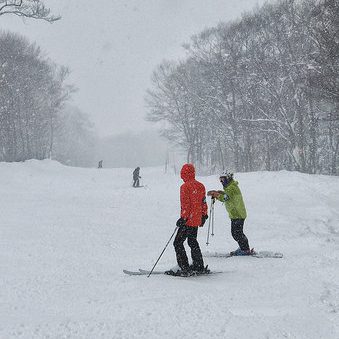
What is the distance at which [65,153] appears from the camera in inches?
2717

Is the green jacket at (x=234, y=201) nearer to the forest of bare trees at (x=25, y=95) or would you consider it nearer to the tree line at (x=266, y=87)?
the tree line at (x=266, y=87)

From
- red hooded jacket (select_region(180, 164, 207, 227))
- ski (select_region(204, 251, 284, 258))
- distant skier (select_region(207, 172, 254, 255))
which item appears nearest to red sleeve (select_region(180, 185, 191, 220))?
red hooded jacket (select_region(180, 164, 207, 227))

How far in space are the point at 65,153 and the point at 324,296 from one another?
66357mm

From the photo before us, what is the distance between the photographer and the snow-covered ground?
14.7 ft

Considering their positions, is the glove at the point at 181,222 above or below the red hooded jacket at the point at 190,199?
below

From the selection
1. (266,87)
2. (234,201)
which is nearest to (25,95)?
(266,87)

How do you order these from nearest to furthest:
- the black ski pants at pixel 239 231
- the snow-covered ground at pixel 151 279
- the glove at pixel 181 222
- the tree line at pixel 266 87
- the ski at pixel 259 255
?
1. the snow-covered ground at pixel 151 279
2. the glove at pixel 181 222
3. the ski at pixel 259 255
4. the black ski pants at pixel 239 231
5. the tree line at pixel 266 87

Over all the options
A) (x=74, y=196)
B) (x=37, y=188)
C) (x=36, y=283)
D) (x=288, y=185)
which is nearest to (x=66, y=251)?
(x=36, y=283)

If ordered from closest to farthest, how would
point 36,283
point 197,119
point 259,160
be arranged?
1. point 36,283
2. point 259,160
3. point 197,119

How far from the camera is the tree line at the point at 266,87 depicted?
2153 centimetres

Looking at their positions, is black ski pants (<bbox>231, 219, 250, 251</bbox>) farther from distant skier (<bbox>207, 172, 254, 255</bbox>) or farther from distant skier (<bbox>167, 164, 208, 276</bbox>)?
distant skier (<bbox>167, 164, 208, 276</bbox>)

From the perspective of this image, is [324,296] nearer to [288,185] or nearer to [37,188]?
[288,185]

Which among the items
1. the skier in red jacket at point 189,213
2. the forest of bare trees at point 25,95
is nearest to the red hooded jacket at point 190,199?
the skier in red jacket at point 189,213

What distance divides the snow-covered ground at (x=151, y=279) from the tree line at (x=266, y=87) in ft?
25.6
